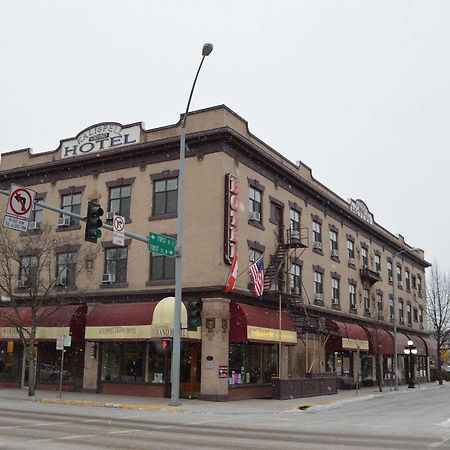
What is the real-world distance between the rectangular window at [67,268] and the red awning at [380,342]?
76.6 ft

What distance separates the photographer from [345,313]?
1774 inches

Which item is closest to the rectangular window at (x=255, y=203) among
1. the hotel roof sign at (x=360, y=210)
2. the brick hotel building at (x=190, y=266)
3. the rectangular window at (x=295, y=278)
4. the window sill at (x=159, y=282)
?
the brick hotel building at (x=190, y=266)

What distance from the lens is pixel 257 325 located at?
29.6 meters

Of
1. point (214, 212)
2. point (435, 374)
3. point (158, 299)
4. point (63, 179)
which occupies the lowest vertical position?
point (435, 374)

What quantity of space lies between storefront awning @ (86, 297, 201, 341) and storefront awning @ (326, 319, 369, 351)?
1412cm

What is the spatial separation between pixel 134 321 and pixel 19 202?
41.0 feet

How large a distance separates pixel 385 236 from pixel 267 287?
87.0ft

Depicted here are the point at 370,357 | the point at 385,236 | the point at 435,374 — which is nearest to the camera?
the point at 370,357

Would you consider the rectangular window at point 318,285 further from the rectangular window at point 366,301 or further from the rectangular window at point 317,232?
the rectangular window at point 366,301

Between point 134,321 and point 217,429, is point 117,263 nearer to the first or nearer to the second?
point 134,321

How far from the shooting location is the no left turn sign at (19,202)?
59.2 feet

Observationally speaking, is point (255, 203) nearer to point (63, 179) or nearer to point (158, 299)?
point (158, 299)

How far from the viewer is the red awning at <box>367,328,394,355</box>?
45.1 metres

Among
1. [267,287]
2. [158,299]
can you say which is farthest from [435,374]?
[158,299]
